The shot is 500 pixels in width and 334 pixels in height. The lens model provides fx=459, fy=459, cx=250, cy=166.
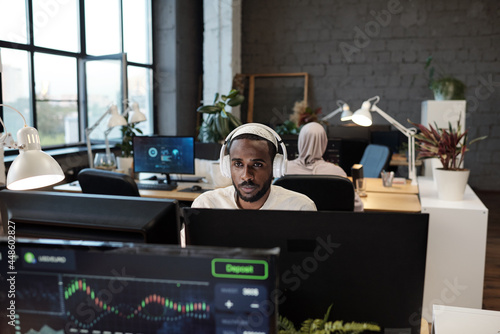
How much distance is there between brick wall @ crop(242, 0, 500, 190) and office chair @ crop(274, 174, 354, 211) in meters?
4.70

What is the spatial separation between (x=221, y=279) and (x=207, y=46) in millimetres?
6178

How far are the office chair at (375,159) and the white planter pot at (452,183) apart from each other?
4.10ft

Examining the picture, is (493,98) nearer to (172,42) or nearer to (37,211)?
(172,42)

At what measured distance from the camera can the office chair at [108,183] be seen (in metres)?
2.59

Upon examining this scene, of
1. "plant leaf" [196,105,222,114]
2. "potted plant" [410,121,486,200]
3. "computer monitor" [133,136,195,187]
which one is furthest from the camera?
"plant leaf" [196,105,222,114]

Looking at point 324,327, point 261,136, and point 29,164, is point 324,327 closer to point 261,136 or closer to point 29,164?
point 29,164

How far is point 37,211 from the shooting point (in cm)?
95

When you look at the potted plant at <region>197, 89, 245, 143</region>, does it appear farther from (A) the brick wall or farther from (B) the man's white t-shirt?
(B) the man's white t-shirt

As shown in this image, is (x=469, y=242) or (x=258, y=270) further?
(x=469, y=242)

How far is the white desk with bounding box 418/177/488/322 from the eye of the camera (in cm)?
261

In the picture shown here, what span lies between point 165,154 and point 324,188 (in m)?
1.70

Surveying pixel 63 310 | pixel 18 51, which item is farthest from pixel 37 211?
pixel 18 51

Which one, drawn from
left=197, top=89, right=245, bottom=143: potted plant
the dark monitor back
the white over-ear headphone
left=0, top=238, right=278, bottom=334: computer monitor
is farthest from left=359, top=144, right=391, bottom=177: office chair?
left=0, top=238, right=278, bottom=334: computer monitor

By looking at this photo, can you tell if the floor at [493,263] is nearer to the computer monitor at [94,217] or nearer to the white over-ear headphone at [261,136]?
the white over-ear headphone at [261,136]
